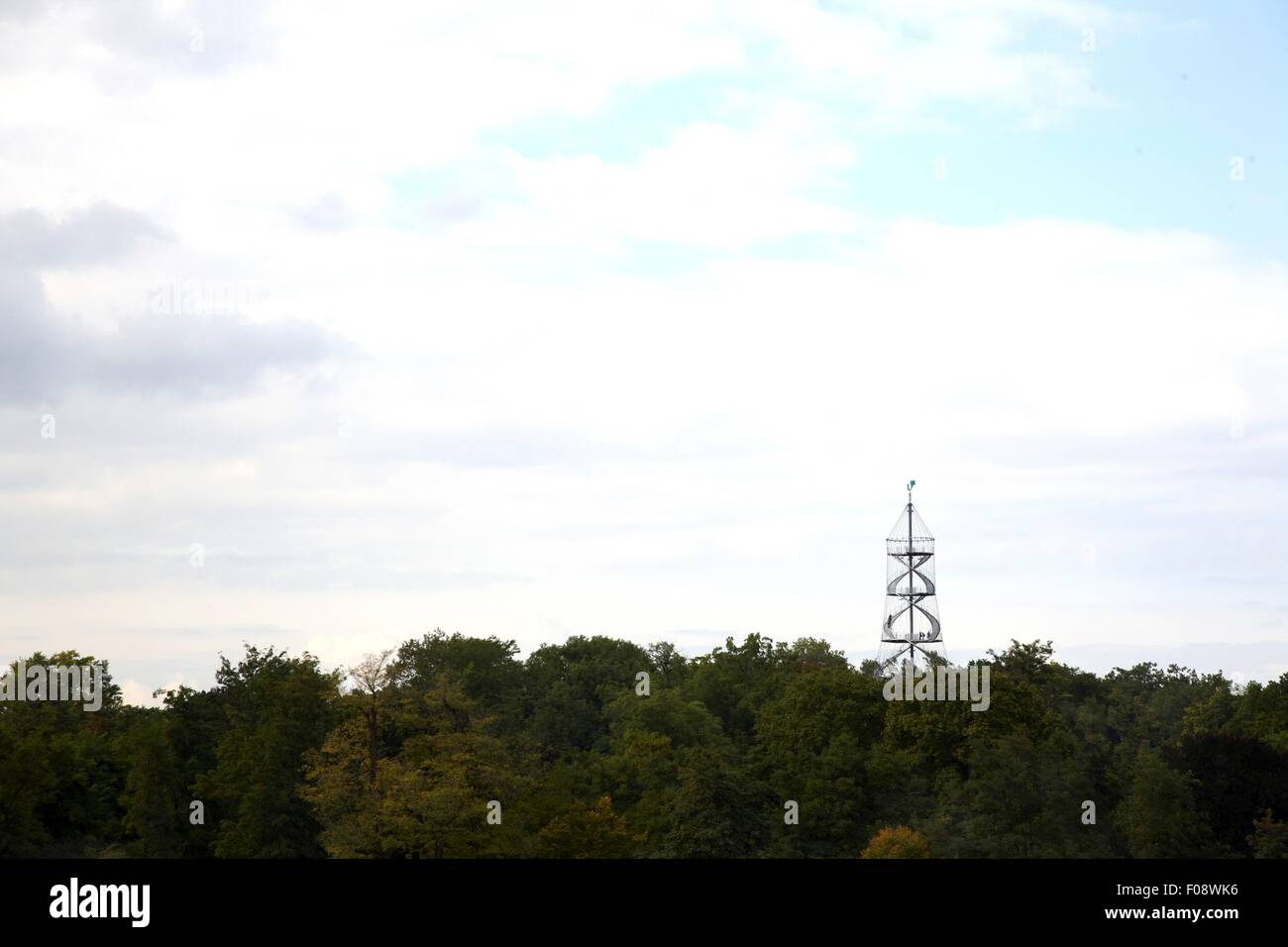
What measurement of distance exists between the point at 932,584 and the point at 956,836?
23.1 meters

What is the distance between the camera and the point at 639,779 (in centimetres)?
7700

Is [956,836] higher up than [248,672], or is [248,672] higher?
[248,672]

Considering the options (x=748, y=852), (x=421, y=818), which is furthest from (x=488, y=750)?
(x=748, y=852)

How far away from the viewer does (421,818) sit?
6009cm

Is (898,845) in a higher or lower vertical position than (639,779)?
lower

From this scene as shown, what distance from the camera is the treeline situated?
63.6 metres

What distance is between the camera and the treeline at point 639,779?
63.6 metres

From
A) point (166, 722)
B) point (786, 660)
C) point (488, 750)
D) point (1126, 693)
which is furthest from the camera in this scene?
point (1126, 693)

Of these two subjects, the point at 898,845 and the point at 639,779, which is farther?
the point at 639,779
